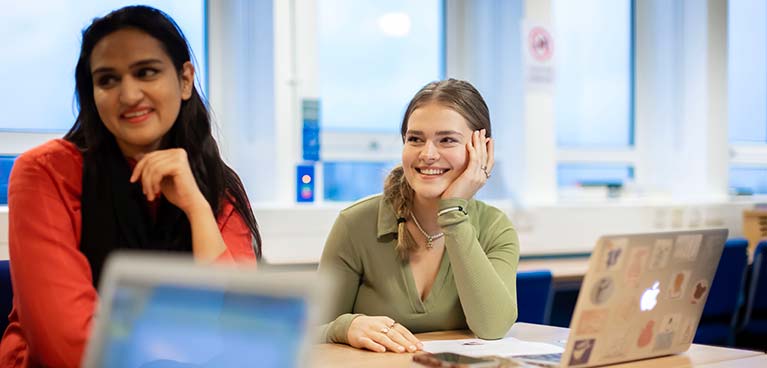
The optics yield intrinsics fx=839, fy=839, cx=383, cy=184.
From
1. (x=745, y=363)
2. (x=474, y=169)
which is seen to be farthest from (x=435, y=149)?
(x=745, y=363)

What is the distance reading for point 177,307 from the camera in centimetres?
84

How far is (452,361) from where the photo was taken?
5.22 feet

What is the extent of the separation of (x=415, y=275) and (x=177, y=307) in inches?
57.1

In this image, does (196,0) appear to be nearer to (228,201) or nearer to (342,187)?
(342,187)

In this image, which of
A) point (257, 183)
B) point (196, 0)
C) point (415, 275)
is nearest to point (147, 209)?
point (415, 275)

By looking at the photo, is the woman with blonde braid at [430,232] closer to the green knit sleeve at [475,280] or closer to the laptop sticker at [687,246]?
the green knit sleeve at [475,280]

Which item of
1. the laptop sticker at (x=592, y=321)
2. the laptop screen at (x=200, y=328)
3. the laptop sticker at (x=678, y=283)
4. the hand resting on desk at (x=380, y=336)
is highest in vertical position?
the laptop screen at (x=200, y=328)

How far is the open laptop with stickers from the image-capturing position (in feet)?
4.73

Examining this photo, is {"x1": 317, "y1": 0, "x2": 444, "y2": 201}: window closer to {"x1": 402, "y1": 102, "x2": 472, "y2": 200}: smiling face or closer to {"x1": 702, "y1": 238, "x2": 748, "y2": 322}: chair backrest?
{"x1": 702, "y1": 238, "x2": 748, "y2": 322}: chair backrest

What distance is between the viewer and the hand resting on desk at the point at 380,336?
1802 mm

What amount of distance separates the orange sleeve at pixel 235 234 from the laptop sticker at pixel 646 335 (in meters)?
0.84

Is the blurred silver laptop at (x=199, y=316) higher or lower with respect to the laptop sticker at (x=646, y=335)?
higher

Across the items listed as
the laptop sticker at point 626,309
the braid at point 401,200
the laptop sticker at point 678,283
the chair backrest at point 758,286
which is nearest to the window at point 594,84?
the chair backrest at point 758,286

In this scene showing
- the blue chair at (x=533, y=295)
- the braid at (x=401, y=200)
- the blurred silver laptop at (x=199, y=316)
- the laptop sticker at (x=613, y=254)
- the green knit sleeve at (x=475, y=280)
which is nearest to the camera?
the blurred silver laptop at (x=199, y=316)
